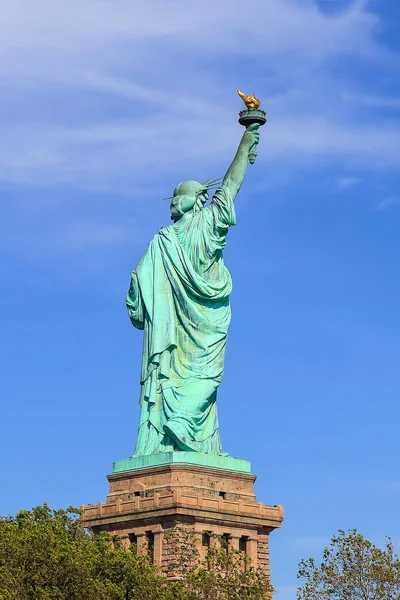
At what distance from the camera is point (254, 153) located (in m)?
62.6

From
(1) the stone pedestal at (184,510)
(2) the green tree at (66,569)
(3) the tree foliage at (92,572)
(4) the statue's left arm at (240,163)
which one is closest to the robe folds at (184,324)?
(4) the statue's left arm at (240,163)

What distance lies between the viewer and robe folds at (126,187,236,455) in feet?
194

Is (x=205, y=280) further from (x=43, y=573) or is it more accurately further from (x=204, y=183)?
(x=43, y=573)

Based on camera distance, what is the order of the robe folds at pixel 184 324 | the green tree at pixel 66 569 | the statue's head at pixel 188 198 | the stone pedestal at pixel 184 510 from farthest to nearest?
1. the statue's head at pixel 188 198
2. the robe folds at pixel 184 324
3. the stone pedestal at pixel 184 510
4. the green tree at pixel 66 569

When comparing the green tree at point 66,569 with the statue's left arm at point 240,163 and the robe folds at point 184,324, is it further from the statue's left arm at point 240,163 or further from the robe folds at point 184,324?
the statue's left arm at point 240,163

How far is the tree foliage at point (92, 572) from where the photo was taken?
48.9 metres

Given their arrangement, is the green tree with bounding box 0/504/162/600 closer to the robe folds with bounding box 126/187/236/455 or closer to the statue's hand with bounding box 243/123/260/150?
the robe folds with bounding box 126/187/236/455

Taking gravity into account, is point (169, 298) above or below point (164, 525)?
above

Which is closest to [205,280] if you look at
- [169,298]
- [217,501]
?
[169,298]

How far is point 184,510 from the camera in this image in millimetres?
56031

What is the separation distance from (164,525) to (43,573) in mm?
7951

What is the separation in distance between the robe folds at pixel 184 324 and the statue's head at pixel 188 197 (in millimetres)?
286

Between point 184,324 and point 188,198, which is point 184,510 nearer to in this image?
point 184,324

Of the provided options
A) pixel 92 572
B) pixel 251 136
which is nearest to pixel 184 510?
pixel 92 572
